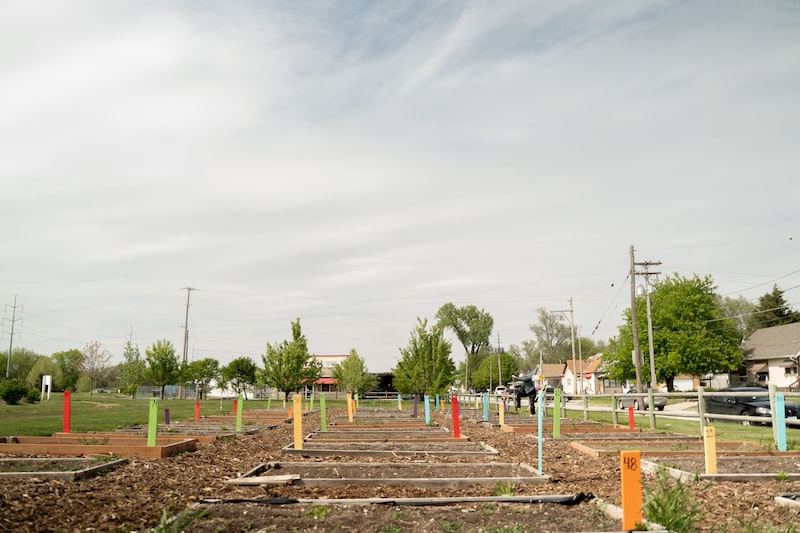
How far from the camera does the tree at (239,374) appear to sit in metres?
68.5

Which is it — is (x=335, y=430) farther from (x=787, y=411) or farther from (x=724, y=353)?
(x=724, y=353)

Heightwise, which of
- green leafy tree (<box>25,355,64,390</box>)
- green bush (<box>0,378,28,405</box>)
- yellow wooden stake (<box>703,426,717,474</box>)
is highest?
green leafy tree (<box>25,355,64,390</box>)

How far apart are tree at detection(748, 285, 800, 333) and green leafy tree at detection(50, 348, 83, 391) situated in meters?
79.2

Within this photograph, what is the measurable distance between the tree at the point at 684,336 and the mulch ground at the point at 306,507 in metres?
51.6

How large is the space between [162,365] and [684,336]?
4204cm

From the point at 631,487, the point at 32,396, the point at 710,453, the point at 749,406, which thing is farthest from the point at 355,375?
the point at 631,487

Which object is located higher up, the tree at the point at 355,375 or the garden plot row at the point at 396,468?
the tree at the point at 355,375

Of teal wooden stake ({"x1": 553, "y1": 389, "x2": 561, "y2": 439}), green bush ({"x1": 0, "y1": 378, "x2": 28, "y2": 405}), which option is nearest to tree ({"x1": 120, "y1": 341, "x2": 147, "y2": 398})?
green bush ({"x1": 0, "y1": 378, "x2": 28, "y2": 405})

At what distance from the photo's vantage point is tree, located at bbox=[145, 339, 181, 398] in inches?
2277

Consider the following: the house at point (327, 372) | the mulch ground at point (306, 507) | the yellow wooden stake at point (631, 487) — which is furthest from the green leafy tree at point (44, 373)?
the yellow wooden stake at point (631, 487)

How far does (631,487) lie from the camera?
591 centimetres

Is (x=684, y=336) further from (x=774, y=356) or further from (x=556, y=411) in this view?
(x=556, y=411)

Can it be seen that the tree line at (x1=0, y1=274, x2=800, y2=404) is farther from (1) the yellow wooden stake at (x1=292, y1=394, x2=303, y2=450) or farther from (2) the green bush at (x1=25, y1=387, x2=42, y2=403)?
(1) the yellow wooden stake at (x1=292, y1=394, x2=303, y2=450)

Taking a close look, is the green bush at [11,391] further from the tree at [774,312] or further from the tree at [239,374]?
the tree at [774,312]
